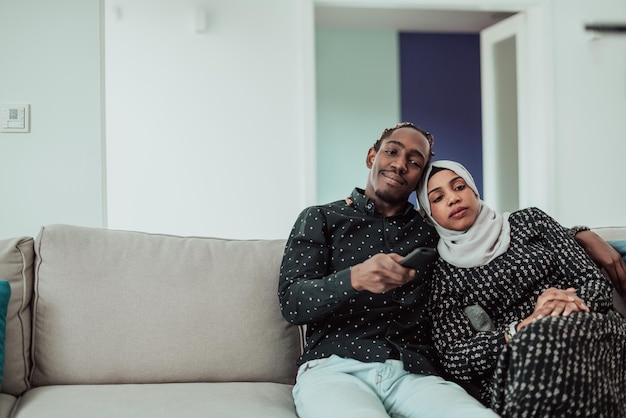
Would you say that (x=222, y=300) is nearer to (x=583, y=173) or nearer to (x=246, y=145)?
(x=246, y=145)

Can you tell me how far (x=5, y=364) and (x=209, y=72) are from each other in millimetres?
2665

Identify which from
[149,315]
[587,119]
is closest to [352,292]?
[149,315]

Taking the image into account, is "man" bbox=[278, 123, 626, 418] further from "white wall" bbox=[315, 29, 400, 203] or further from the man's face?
"white wall" bbox=[315, 29, 400, 203]

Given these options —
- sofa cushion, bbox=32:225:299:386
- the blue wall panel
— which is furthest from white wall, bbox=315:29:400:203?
sofa cushion, bbox=32:225:299:386

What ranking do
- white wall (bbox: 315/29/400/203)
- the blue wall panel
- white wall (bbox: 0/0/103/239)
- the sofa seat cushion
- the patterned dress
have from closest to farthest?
the patterned dress < the sofa seat cushion < white wall (bbox: 0/0/103/239) < white wall (bbox: 315/29/400/203) < the blue wall panel

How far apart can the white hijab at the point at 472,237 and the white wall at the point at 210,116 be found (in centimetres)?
217

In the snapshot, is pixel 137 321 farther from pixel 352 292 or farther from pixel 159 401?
pixel 352 292

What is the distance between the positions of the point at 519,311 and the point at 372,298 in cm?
39

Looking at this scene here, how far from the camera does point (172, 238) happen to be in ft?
6.49

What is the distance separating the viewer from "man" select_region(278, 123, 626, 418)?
1544 millimetres

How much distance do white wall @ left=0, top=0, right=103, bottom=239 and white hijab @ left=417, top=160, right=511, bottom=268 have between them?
5.51 ft

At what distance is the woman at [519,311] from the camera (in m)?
1.42

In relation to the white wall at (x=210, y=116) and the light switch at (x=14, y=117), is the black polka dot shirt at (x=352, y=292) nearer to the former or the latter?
the light switch at (x=14, y=117)

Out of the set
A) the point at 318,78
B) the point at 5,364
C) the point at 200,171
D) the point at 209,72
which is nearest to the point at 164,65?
the point at 209,72
